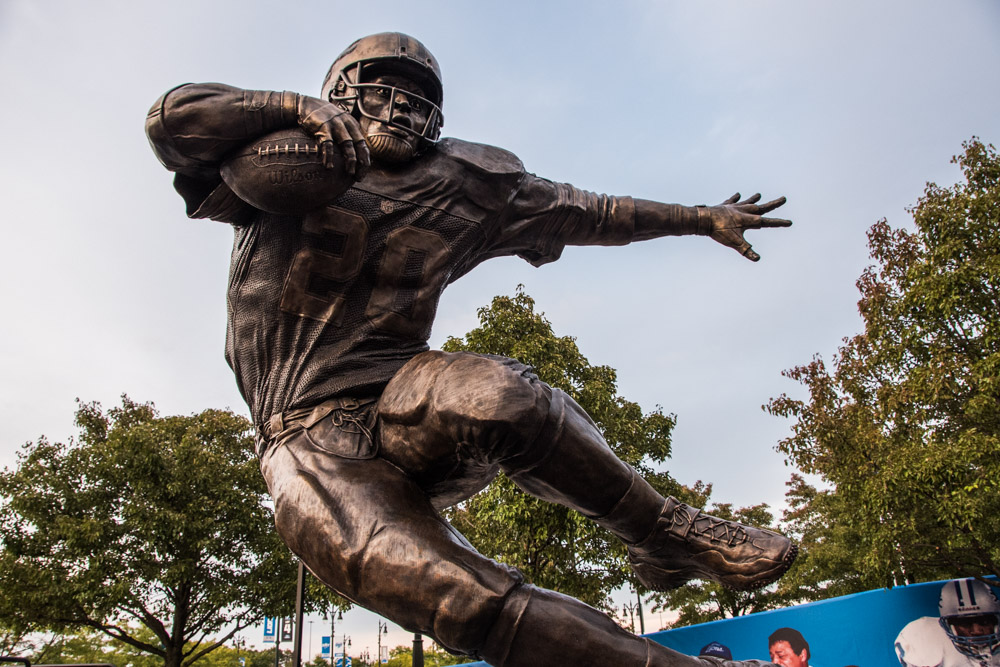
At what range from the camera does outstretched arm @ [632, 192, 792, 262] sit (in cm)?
296

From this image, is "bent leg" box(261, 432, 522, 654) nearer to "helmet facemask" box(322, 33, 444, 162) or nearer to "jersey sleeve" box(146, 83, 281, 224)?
"jersey sleeve" box(146, 83, 281, 224)

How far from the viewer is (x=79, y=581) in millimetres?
18156

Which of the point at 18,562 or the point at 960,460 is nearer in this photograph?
the point at 960,460

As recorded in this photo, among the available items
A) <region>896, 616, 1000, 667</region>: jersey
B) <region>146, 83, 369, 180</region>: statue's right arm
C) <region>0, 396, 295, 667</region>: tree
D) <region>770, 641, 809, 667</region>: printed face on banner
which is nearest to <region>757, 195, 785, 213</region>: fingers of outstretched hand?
Answer: <region>146, 83, 369, 180</region>: statue's right arm

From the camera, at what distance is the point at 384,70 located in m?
2.73

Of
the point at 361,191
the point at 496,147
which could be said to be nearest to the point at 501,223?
the point at 496,147

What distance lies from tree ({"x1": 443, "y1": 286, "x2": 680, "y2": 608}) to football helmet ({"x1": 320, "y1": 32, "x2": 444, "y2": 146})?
406 inches

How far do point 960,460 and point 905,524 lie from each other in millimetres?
1727

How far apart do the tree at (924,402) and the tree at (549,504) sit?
11.6 ft

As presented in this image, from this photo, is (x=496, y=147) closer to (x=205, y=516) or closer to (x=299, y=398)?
(x=299, y=398)

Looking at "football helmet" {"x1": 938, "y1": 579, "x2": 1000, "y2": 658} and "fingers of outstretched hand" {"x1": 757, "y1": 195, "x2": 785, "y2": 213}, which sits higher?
"fingers of outstretched hand" {"x1": 757, "y1": 195, "x2": 785, "y2": 213}

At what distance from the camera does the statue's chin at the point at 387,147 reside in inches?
99.7

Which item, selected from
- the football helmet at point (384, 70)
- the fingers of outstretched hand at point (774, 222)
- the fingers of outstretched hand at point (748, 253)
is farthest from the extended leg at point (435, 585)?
the fingers of outstretched hand at point (774, 222)

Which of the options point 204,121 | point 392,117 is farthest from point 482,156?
point 204,121
